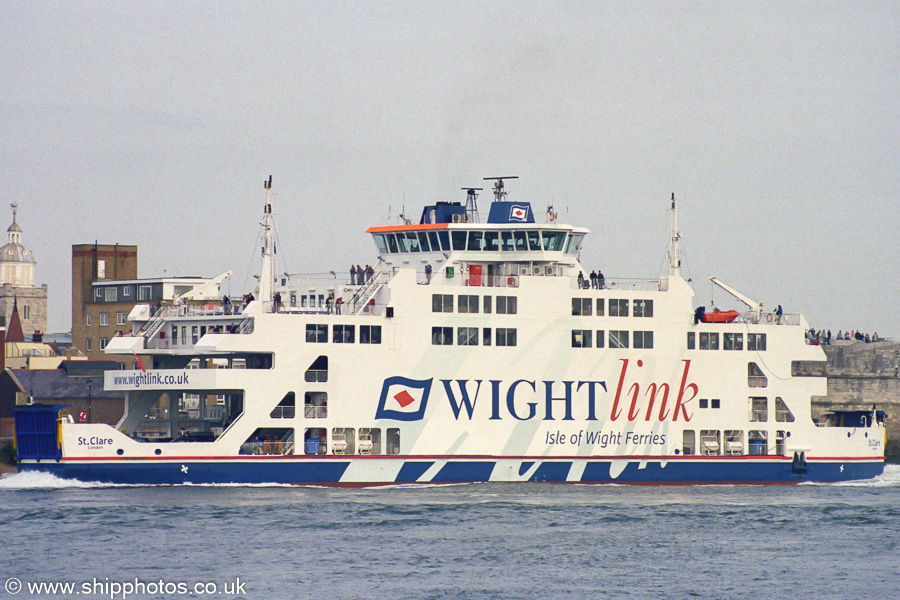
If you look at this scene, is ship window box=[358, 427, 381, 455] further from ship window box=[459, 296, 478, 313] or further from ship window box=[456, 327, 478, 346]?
ship window box=[459, 296, 478, 313]

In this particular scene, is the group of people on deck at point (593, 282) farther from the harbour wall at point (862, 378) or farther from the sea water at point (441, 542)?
the harbour wall at point (862, 378)

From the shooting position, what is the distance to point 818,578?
27.6 m

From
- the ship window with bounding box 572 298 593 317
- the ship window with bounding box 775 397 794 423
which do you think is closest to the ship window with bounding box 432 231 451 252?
the ship window with bounding box 572 298 593 317

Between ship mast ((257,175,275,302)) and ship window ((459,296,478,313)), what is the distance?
5310mm

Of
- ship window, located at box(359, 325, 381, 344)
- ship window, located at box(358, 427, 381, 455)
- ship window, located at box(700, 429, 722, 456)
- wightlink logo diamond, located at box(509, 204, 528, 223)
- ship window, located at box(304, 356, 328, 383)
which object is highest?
wightlink logo diamond, located at box(509, 204, 528, 223)

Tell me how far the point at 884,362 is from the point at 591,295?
26177 millimetres

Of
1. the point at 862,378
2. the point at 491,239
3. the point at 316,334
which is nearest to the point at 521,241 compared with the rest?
the point at 491,239

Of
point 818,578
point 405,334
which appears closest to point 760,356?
point 405,334

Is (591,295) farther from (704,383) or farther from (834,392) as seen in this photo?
(834,392)

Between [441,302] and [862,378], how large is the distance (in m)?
29.3

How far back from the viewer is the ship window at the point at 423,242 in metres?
40.9

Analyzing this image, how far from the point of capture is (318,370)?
37.4 m

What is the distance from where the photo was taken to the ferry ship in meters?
36.6

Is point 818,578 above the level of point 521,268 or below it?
below
